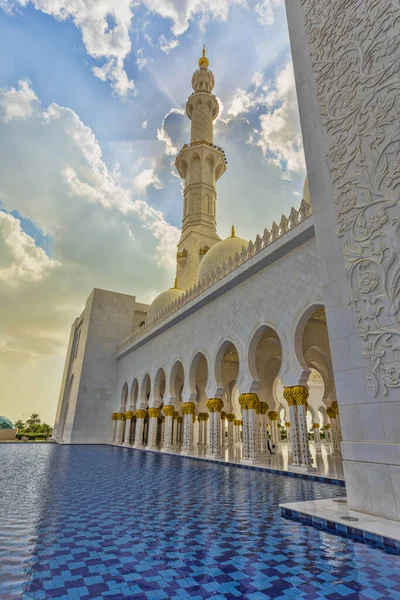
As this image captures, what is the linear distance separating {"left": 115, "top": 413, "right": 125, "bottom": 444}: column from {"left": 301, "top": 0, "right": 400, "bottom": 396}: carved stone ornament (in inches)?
480

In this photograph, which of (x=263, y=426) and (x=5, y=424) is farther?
(x=5, y=424)

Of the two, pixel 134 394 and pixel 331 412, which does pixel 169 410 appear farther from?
pixel 331 412

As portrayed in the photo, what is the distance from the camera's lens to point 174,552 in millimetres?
1910

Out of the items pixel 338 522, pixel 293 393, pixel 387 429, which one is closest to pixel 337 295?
pixel 387 429

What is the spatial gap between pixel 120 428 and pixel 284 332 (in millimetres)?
9844

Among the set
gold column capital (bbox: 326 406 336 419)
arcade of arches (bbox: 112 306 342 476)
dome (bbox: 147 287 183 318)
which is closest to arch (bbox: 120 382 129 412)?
arcade of arches (bbox: 112 306 342 476)

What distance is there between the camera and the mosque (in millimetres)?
2865

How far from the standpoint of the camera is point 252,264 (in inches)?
266

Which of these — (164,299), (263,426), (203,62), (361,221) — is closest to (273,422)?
(263,426)

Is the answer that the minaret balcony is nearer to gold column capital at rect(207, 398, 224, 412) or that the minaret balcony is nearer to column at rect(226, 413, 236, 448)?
column at rect(226, 413, 236, 448)

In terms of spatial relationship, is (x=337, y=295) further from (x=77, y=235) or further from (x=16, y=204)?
(x=77, y=235)

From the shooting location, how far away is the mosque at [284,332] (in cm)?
287

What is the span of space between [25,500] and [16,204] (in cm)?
1173

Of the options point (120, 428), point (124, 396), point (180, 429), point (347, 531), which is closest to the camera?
point (347, 531)
